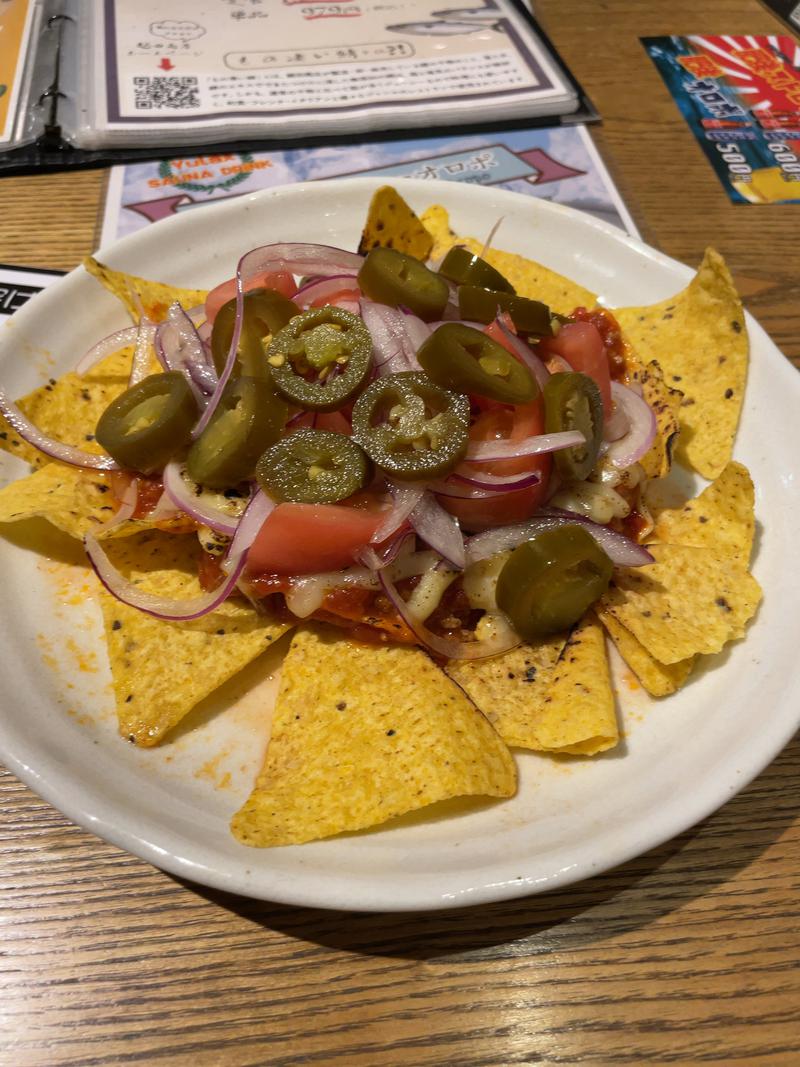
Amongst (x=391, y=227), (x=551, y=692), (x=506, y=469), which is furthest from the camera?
(x=391, y=227)

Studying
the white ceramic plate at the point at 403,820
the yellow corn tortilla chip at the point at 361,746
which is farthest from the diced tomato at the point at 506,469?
the white ceramic plate at the point at 403,820

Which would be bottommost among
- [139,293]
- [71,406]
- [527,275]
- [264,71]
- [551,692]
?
[551,692]

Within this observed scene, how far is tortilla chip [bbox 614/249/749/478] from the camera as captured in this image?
91.3 inches

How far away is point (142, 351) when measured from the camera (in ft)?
7.36

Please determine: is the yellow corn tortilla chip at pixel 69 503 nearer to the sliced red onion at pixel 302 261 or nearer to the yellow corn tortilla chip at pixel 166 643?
the yellow corn tortilla chip at pixel 166 643

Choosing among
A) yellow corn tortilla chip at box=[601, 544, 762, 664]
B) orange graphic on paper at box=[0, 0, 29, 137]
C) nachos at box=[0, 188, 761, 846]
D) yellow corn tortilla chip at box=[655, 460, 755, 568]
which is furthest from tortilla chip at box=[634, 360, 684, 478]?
orange graphic on paper at box=[0, 0, 29, 137]

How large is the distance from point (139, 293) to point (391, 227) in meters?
0.85

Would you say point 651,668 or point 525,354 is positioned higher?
point 525,354

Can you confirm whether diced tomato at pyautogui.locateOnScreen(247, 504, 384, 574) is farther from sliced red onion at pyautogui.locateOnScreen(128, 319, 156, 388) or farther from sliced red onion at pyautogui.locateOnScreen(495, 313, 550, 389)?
sliced red onion at pyautogui.locateOnScreen(128, 319, 156, 388)

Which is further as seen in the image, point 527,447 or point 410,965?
point 527,447

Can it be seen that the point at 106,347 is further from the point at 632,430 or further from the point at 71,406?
the point at 632,430

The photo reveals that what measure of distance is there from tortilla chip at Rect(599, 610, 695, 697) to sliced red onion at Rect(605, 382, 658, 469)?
18.4 inches

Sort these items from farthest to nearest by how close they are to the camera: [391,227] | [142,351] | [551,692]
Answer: [391,227] < [142,351] < [551,692]

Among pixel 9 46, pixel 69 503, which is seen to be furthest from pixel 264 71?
pixel 69 503
